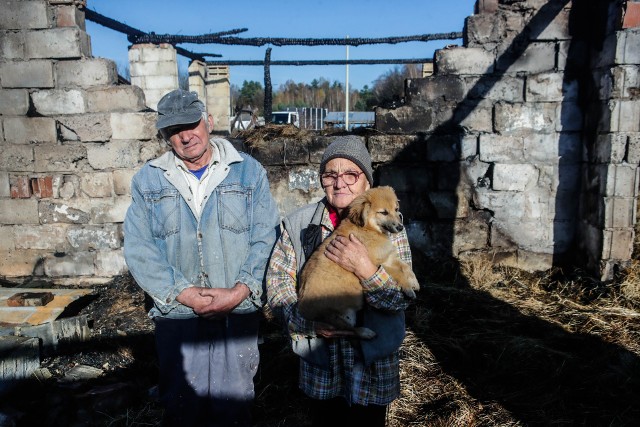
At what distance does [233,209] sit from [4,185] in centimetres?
426

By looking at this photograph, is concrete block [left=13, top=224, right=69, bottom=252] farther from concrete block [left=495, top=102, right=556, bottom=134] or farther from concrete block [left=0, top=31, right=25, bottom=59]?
concrete block [left=495, top=102, right=556, bottom=134]

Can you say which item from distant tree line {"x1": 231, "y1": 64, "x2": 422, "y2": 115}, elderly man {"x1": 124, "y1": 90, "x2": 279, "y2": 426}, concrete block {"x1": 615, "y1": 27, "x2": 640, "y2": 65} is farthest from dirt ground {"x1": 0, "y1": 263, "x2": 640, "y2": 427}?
distant tree line {"x1": 231, "y1": 64, "x2": 422, "y2": 115}

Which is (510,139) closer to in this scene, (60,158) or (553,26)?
(553,26)

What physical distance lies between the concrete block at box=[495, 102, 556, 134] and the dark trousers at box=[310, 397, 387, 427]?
14.2ft

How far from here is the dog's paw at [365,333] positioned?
2.10 meters

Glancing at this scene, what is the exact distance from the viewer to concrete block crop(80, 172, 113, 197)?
537 cm

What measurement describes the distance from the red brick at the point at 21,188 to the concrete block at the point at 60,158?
22cm

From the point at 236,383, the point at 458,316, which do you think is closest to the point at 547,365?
the point at 458,316

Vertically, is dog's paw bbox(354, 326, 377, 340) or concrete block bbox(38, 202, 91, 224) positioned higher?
concrete block bbox(38, 202, 91, 224)

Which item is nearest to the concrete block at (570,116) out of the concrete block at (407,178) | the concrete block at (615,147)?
the concrete block at (615,147)

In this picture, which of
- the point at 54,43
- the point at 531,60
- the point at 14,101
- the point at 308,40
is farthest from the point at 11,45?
the point at 531,60

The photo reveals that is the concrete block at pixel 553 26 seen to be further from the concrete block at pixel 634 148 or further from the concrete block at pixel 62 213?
the concrete block at pixel 62 213

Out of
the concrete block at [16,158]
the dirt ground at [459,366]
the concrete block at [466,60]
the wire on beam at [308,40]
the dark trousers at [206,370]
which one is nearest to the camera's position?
the dark trousers at [206,370]

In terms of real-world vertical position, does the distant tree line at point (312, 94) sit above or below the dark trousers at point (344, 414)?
above
